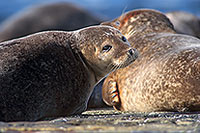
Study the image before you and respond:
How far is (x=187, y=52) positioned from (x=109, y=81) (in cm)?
139

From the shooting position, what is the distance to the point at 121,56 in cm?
386

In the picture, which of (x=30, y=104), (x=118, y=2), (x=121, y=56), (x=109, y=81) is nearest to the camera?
(x=30, y=104)

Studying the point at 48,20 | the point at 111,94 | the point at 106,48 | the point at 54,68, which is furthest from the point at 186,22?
the point at 54,68

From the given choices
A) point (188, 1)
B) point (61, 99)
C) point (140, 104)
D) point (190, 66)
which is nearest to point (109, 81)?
point (140, 104)

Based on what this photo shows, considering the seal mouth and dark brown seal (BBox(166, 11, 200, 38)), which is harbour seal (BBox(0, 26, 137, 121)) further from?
dark brown seal (BBox(166, 11, 200, 38))

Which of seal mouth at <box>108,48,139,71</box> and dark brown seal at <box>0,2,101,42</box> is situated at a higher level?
dark brown seal at <box>0,2,101,42</box>

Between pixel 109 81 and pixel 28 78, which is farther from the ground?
pixel 28 78

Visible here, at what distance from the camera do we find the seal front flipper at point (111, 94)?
533 centimetres

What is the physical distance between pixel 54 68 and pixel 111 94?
186 centimetres

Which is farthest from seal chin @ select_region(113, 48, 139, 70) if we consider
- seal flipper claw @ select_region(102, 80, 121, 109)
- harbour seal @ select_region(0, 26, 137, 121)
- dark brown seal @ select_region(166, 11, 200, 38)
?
dark brown seal @ select_region(166, 11, 200, 38)

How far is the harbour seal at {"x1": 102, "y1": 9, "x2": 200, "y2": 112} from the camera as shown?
14.3ft

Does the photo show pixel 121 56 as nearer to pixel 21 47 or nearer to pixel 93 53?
pixel 93 53

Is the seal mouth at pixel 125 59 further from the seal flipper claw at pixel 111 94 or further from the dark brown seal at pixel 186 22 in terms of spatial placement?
the dark brown seal at pixel 186 22

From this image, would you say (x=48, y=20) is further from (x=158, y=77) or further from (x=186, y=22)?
(x=158, y=77)
